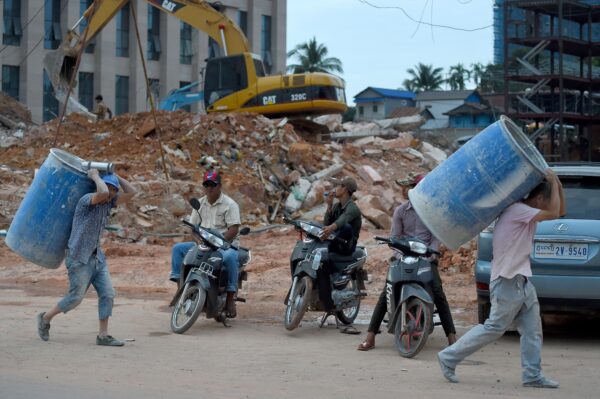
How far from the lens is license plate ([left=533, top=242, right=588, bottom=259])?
9.15 metres

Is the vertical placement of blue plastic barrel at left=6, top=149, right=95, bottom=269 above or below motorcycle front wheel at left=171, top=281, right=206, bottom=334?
above

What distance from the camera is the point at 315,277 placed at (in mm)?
10305

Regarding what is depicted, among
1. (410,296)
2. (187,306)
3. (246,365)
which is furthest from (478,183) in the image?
(187,306)

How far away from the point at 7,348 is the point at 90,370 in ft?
4.32

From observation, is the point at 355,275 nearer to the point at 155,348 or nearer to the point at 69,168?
the point at 155,348

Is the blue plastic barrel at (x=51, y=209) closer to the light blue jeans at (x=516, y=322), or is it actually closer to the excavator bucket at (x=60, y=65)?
the light blue jeans at (x=516, y=322)

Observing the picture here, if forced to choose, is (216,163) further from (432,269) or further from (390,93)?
(390,93)

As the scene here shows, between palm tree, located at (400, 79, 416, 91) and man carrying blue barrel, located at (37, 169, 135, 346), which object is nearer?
man carrying blue barrel, located at (37, 169, 135, 346)

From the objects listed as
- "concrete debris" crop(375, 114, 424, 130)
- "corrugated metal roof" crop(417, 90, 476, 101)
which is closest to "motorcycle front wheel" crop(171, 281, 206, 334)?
"concrete debris" crop(375, 114, 424, 130)

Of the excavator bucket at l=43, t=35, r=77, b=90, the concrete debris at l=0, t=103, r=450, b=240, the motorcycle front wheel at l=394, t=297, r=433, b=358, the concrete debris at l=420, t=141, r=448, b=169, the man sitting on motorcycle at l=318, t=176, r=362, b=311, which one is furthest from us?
the concrete debris at l=420, t=141, r=448, b=169

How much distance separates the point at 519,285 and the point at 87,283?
4.07m

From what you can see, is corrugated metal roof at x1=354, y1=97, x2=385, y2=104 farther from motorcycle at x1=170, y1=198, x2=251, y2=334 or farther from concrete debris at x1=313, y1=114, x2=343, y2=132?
motorcycle at x1=170, y1=198, x2=251, y2=334

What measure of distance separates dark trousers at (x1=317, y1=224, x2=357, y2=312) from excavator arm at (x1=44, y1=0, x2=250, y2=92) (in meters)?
17.4

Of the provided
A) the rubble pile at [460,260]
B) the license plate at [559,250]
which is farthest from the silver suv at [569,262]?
the rubble pile at [460,260]
